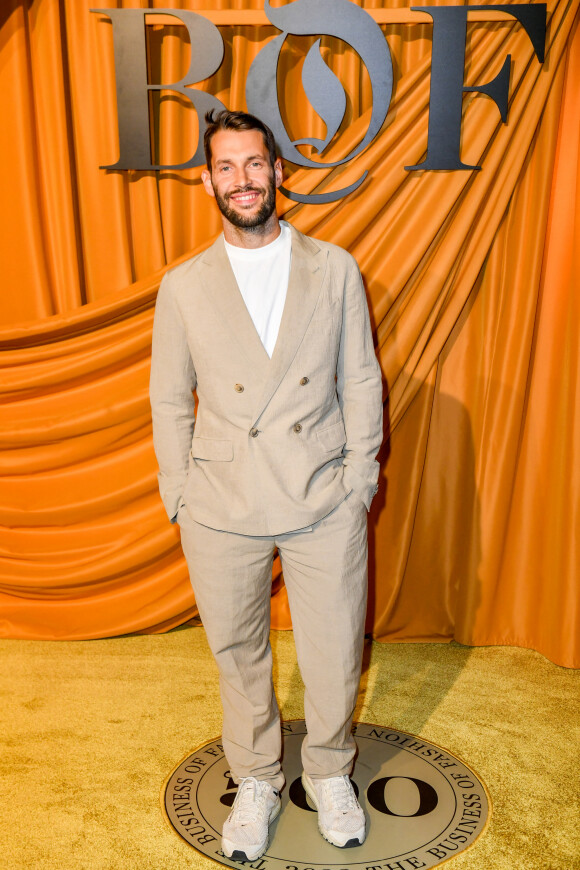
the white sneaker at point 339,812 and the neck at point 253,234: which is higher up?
the neck at point 253,234

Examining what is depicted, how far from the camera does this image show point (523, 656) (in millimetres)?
3088

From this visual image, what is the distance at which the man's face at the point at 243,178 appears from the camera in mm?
1966

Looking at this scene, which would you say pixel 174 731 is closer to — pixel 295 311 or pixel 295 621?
pixel 295 621

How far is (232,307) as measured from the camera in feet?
6.48

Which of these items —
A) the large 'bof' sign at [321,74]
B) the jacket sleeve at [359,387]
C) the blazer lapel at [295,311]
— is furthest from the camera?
the large 'bof' sign at [321,74]

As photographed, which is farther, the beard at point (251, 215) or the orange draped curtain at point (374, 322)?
the orange draped curtain at point (374, 322)

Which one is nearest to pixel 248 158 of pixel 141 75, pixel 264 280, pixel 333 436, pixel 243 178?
pixel 243 178

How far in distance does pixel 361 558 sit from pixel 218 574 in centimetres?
36

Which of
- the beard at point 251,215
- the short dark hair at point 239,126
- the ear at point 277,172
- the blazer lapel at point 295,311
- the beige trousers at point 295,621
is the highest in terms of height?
the short dark hair at point 239,126

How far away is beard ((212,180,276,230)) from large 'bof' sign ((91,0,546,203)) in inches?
41.6

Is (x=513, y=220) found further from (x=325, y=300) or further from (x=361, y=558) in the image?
(x=361, y=558)

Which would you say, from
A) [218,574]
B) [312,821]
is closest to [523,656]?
[312,821]

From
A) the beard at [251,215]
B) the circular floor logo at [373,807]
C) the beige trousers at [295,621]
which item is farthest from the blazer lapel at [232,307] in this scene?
the circular floor logo at [373,807]

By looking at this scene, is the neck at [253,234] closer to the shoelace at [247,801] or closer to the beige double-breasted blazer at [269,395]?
the beige double-breasted blazer at [269,395]
